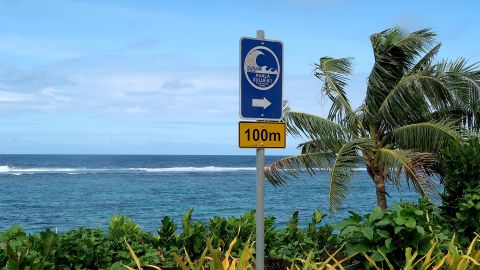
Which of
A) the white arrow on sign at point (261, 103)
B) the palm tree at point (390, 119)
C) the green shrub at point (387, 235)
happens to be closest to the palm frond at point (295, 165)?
the palm tree at point (390, 119)

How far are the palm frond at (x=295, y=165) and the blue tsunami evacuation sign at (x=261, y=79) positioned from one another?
732 cm

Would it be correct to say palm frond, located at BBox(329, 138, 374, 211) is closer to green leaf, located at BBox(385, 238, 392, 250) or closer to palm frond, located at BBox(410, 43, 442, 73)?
palm frond, located at BBox(410, 43, 442, 73)

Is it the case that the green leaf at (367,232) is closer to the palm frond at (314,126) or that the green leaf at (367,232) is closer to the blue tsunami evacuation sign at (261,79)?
the blue tsunami evacuation sign at (261,79)

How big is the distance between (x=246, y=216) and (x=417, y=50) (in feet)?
23.9

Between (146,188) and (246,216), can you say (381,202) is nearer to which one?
(246,216)

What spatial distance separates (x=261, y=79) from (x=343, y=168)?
6.80m

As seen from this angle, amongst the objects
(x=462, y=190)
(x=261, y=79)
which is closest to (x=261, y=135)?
(x=261, y=79)

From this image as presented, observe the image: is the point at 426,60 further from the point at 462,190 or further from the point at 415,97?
the point at 462,190

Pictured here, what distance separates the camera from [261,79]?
13.3 ft

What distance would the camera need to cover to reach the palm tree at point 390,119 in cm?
1037

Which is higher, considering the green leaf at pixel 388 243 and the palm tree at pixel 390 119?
the palm tree at pixel 390 119

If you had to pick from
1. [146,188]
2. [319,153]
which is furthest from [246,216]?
[146,188]

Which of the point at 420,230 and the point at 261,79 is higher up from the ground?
the point at 261,79

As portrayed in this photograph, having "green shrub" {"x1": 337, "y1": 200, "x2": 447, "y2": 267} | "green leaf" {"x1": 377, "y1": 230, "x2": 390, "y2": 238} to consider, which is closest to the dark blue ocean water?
"green shrub" {"x1": 337, "y1": 200, "x2": 447, "y2": 267}
